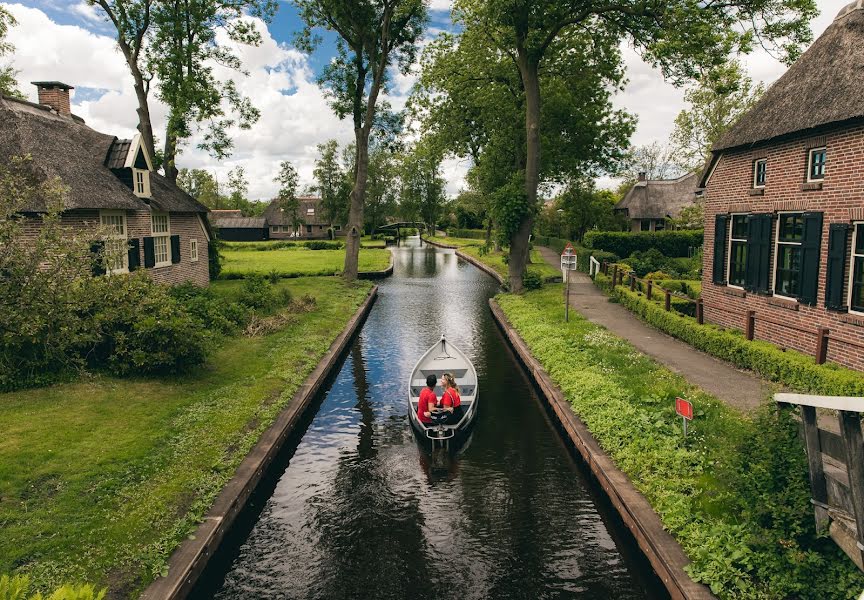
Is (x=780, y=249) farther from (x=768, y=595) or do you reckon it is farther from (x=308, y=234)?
(x=308, y=234)

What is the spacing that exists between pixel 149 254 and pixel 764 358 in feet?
67.4

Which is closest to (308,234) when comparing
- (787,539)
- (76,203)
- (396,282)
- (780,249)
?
(396,282)

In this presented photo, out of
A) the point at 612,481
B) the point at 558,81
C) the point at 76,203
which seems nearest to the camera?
the point at 612,481

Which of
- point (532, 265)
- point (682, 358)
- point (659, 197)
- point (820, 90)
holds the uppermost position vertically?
point (659, 197)

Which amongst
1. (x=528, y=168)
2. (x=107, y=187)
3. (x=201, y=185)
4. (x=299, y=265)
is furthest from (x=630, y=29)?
(x=201, y=185)

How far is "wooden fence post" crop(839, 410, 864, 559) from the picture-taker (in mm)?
4855

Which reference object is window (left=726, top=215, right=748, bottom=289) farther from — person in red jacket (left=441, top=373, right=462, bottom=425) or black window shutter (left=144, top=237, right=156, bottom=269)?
black window shutter (left=144, top=237, right=156, bottom=269)

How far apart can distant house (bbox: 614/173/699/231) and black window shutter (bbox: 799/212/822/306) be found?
36431mm

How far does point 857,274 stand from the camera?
12.9 m

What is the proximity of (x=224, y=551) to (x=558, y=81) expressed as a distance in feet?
103

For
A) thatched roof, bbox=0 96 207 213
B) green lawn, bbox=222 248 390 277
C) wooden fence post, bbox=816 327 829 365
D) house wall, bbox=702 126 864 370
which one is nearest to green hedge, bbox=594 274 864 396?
wooden fence post, bbox=816 327 829 365

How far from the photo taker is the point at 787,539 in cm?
659

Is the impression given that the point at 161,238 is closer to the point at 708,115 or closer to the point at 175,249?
the point at 175,249

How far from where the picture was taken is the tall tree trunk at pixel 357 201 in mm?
32812
